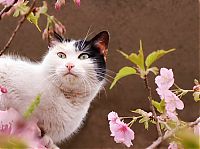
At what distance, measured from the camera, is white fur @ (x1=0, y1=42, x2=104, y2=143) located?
997 millimetres

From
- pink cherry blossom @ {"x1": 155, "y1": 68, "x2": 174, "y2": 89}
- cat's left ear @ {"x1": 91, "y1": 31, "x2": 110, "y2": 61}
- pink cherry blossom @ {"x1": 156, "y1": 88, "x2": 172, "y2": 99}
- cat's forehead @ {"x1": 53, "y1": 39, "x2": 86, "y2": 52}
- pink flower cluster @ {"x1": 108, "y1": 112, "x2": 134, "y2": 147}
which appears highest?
cat's left ear @ {"x1": 91, "y1": 31, "x2": 110, "y2": 61}

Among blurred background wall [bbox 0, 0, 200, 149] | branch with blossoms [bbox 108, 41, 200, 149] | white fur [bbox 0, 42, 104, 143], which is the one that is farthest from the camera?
blurred background wall [bbox 0, 0, 200, 149]

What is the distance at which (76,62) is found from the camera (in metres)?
1.04

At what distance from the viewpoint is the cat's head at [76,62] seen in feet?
3.38

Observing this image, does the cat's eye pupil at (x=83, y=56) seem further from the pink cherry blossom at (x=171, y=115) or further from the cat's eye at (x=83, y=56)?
the pink cherry blossom at (x=171, y=115)

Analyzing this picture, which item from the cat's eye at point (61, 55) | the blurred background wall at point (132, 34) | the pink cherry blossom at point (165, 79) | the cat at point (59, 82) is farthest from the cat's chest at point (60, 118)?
the blurred background wall at point (132, 34)

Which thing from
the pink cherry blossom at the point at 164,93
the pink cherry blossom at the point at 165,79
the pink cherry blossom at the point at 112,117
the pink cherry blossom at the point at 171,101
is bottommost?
the pink cherry blossom at the point at 112,117

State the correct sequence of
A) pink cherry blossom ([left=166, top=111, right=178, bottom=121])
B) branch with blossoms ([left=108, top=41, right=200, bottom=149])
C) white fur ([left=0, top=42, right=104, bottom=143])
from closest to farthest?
1. branch with blossoms ([left=108, top=41, right=200, bottom=149])
2. pink cherry blossom ([left=166, top=111, right=178, bottom=121])
3. white fur ([left=0, top=42, right=104, bottom=143])

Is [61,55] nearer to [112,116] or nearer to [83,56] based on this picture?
[83,56]

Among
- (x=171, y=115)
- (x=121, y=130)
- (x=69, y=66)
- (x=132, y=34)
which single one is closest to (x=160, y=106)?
(x=171, y=115)

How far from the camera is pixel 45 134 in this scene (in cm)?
104

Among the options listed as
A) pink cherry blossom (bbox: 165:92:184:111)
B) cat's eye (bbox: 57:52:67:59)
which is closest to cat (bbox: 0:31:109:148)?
cat's eye (bbox: 57:52:67:59)

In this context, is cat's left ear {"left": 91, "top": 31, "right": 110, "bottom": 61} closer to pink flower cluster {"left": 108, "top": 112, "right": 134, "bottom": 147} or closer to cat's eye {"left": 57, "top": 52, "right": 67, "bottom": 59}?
cat's eye {"left": 57, "top": 52, "right": 67, "bottom": 59}

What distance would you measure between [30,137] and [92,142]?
197 cm
